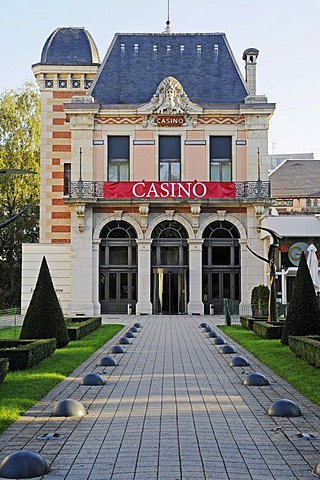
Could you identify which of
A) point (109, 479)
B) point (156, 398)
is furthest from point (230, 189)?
point (109, 479)

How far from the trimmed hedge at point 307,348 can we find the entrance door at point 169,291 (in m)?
24.0

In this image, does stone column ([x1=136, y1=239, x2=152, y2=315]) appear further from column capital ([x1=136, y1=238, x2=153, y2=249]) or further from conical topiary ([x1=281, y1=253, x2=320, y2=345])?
conical topiary ([x1=281, y1=253, x2=320, y2=345])

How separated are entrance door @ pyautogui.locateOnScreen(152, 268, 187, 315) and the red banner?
439 cm

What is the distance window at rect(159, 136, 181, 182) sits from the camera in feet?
146

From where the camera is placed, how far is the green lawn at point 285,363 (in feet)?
45.8

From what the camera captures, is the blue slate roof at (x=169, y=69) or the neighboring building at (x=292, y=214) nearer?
the neighboring building at (x=292, y=214)

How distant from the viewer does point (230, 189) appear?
143 ft

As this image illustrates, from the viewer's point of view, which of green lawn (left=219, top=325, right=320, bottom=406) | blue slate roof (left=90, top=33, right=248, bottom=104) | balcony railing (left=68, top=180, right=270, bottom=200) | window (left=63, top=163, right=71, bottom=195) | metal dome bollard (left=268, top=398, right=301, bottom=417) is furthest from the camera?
window (left=63, top=163, right=71, bottom=195)

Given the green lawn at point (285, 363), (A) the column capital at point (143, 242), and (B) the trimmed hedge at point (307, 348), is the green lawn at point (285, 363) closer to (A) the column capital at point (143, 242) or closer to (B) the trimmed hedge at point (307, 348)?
(B) the trimmed hedge at point (307, 348)

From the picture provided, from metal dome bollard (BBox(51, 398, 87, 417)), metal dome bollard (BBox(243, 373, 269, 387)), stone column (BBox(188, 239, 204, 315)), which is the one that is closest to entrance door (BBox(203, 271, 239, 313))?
stone column (BBox(188, 239, 204, 315))

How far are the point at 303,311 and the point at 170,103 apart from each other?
24959 mm

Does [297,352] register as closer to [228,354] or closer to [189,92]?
[228,354]

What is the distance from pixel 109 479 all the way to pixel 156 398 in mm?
5292

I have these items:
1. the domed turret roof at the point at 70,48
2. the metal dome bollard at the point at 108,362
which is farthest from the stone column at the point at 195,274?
the metal dome bollard at the point at 108,362
